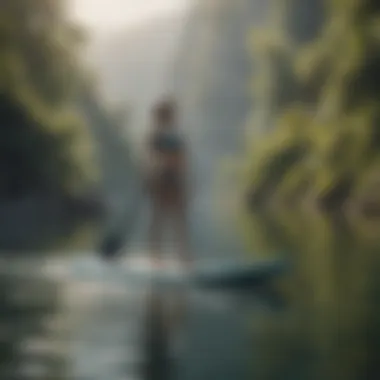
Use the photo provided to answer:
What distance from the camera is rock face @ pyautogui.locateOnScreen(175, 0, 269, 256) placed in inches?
61.9

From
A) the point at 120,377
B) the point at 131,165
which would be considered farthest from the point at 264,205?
the point at 120,377

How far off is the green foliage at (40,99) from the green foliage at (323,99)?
37 cm

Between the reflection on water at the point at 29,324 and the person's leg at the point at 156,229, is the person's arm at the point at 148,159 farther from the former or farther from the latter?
the reflection on water at the point at 29,324

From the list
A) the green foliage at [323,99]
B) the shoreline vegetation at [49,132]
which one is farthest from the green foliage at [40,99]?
the green foliage at [323,99]

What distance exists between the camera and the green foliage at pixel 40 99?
5.30 feet

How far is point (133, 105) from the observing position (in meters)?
1.59

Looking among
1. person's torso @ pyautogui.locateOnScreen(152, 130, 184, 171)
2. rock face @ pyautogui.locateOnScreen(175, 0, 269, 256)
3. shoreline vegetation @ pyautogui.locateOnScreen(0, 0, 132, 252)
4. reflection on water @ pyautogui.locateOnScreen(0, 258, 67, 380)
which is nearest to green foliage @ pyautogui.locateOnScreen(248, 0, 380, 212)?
rock face @ pyautogui.locateOnScreen(175, 0, 269, 256)

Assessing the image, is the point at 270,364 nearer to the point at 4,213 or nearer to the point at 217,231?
the point at 217,231

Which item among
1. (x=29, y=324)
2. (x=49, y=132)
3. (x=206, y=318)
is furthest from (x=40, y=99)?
(x=206, y=318)

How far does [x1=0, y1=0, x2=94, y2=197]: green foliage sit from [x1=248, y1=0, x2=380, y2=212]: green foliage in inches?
14.4

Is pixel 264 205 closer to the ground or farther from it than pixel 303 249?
farther from it

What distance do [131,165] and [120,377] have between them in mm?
444

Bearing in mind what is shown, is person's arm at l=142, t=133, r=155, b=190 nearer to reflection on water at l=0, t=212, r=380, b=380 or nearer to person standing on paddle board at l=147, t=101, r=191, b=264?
person standing on paddle board at l=147, t=101, r=191, b=264

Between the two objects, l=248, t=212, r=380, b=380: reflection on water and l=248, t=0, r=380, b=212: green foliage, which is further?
l=248, t=0, r=380, b=212: green foliage
